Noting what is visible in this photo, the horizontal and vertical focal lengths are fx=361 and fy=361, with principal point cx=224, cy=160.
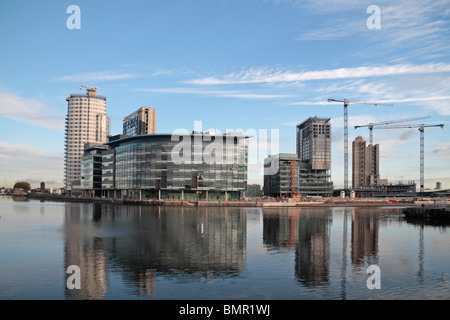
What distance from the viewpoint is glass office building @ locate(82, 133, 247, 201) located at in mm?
182875

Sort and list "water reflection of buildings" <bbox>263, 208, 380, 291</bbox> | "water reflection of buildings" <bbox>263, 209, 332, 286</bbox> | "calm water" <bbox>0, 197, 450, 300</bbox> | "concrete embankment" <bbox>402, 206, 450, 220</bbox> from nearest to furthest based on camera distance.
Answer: "calm water" <bbox>0, 197, 450, 300</bbox>
"water reflection of buildings" <bbox>263, 209, 332, 286</bbox>
"water reflection of buildings" <bbox>263, 208, 380, 291</bbox>
"concrete embankment" <bbox>402, 206, 450, 220</bbox>

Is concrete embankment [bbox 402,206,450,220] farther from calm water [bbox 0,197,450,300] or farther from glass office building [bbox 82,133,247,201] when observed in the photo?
glass office building [bbox 82,133,247,201]

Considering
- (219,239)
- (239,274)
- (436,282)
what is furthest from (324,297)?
(219,239)

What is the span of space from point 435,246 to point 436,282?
25761mm

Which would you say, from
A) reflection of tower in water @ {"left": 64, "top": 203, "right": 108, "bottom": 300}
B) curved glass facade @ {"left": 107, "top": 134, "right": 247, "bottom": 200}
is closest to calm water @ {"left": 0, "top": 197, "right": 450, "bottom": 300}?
reflection of tower in water @ {"left": 64, "top": 203, "right": 108, "bottom": 300}

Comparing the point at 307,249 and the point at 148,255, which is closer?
the point at 148,255

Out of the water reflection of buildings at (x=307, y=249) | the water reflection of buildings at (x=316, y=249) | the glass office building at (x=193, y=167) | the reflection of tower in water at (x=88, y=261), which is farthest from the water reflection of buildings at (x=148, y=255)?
the glass office building at (x=193, y=167)

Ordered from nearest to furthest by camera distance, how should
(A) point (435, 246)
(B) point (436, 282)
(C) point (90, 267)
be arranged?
(B) point (436, 282), (C) point (90, 267), (A) point (435, 246)

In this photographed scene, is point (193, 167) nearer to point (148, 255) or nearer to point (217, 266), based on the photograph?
point (148, 255)

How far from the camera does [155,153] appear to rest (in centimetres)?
18688

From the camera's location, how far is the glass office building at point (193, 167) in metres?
183

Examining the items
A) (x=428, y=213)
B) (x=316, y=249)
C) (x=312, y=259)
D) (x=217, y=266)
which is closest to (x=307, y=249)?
(x=316, y=249)

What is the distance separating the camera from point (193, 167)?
603 ft
